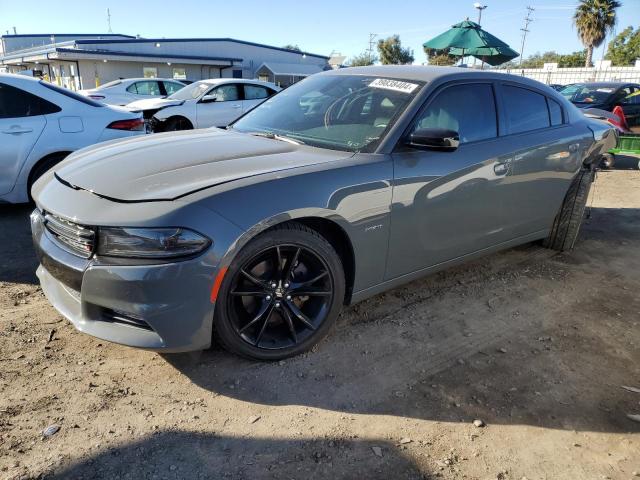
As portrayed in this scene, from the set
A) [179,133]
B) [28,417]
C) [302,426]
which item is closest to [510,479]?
[302,426]

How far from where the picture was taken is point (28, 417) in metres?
2.35

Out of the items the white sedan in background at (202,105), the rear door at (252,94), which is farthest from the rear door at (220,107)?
the rear door at (252,94)

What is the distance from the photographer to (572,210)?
180 inches

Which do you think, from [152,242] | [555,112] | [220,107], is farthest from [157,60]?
[152,242]

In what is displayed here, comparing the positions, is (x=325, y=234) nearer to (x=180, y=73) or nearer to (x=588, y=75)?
(x=588, y=75)

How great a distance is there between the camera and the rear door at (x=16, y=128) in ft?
16.7

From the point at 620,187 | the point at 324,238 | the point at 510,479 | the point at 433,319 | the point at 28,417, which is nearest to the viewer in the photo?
the point at 510,479

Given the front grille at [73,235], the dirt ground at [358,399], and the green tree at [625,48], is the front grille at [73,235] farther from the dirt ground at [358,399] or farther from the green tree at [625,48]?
the green tree at [625,48]

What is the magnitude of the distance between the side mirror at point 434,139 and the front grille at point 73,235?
186cm

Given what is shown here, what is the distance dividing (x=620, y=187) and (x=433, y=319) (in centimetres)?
620

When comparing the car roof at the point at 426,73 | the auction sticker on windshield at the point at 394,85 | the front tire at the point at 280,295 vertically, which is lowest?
the front tire at the point at 280,295

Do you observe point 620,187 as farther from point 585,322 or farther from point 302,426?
point 302,426

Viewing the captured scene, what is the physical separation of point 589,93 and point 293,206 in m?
11.2

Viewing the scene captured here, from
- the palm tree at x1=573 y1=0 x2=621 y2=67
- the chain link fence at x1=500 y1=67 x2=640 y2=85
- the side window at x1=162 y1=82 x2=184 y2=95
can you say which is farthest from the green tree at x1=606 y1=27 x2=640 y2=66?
the side window at x1=162 y1=82 x2=184 y2=95
